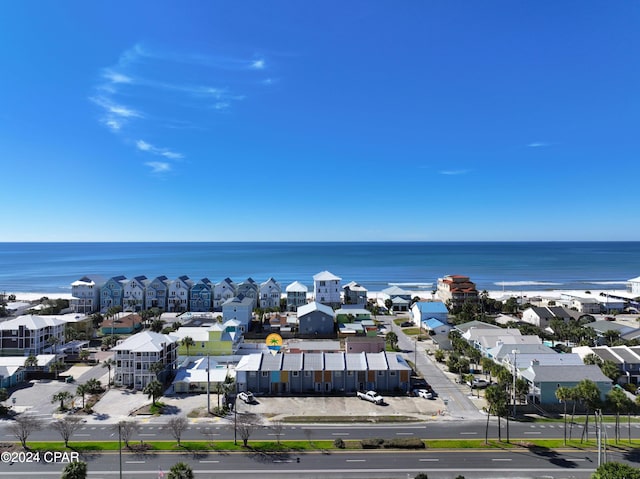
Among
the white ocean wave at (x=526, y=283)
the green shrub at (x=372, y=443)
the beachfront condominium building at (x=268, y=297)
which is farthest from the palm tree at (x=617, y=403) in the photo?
the white ocean wave at (x=526, y=283)

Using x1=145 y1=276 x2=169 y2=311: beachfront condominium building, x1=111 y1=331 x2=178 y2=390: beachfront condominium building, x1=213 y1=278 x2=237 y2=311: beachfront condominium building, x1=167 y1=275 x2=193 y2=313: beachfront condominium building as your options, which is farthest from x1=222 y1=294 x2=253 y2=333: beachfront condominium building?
x1=145 y1=276 x2=169 y2=311: beachfront condominium building

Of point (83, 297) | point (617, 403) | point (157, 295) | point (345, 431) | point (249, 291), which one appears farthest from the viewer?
point (157, 295)

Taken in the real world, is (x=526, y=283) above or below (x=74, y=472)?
below

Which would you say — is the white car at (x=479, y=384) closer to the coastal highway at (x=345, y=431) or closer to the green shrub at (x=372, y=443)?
the coastal highway at (x=345, y=431)

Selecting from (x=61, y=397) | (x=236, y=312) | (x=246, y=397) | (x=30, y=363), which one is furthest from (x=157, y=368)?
(x=236, y=312)

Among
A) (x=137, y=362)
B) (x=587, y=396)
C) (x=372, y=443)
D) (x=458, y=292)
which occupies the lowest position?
(x=372, y=443)

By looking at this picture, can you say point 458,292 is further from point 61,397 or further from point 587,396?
point 61,397
